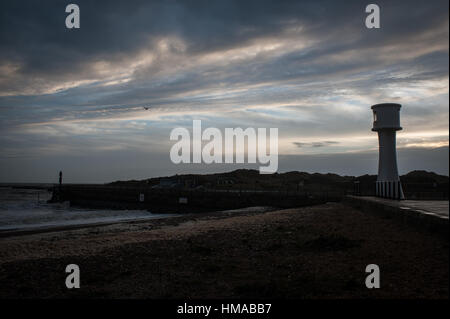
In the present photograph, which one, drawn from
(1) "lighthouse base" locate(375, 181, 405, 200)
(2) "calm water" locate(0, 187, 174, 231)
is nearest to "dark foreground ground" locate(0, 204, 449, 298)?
(1) "lighthouse base" locate(375, 181, 405, 200)

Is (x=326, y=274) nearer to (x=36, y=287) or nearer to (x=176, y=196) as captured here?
(x=36, y=287)

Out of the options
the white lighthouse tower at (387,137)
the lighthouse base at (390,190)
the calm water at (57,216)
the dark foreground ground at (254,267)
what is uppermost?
the white lighthouse tower at (387,137)

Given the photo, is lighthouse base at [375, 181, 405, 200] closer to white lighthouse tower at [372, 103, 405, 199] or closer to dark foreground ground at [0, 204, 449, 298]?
white lighthouse tower at [372, 103, 405, 199]

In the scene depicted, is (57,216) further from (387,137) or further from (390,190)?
(387,137)

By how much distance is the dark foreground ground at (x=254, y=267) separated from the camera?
6906mm

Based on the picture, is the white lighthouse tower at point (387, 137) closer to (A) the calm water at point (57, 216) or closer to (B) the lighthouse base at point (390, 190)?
(B) the lighthouse base at point (390, 190)

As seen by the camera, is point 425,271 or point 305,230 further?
point 305,230

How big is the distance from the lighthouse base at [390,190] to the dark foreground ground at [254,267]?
594cm

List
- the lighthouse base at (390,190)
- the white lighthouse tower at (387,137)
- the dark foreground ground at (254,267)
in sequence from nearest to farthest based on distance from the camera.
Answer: the dark foreground ground at (254,267) → the lighthouse base at (390,190) → the white lighthouse tower at (387,137)

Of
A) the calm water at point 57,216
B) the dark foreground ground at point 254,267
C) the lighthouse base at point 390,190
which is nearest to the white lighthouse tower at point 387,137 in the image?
the lighthouse base at point 390,190

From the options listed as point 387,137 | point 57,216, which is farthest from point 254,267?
point 57,216

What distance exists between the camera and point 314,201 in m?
32.9
